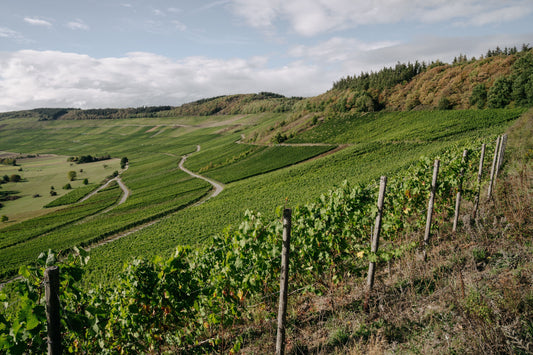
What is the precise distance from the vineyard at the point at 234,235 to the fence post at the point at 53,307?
0.97 ft

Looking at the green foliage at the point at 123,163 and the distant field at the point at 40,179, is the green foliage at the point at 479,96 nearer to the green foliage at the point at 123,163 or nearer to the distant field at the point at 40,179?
the distant field at the point at 40,179

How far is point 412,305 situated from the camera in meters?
4.58

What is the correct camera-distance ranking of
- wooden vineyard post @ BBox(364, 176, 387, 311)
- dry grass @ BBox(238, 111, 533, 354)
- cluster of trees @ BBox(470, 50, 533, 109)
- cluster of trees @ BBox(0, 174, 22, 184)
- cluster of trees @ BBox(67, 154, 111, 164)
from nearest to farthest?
dry grass @ BBox(238, 111, 533, 354) < wooden vineyard post @ BBox(364, 176, 387, 311) < cluster of trees @ BBox(470, 50, 533, 109) < cluster of trees @ BBox(0, 174, 22, 184) < cluster of trees @ BBox(67, 154, 111, 164)

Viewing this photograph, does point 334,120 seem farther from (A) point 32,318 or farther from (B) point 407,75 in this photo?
(A) point 32,318

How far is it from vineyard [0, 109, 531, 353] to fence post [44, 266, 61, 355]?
0.29 m

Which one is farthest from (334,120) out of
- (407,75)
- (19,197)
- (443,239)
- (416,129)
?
(19,197)

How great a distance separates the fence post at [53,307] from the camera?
8.14 ft

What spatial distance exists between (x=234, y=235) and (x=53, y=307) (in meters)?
3.19

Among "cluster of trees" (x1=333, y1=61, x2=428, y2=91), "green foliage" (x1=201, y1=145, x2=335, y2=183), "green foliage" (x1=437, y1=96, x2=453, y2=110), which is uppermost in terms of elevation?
"cluster of trees" (x1=333, y1=61, x2=428, y2=91)

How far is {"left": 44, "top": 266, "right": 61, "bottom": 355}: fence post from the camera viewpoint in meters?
2.48

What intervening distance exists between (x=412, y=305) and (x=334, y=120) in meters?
86.6

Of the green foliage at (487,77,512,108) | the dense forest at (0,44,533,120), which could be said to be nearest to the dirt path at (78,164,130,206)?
the dense forest at (0,44,533,120)

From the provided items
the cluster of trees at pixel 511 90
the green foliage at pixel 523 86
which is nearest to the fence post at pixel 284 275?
the cluster of trees at pixel 511 90

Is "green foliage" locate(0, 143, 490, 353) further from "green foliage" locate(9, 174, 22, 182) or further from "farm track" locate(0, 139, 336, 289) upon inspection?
"green foliage" locate(9, 174, 22, 182)
